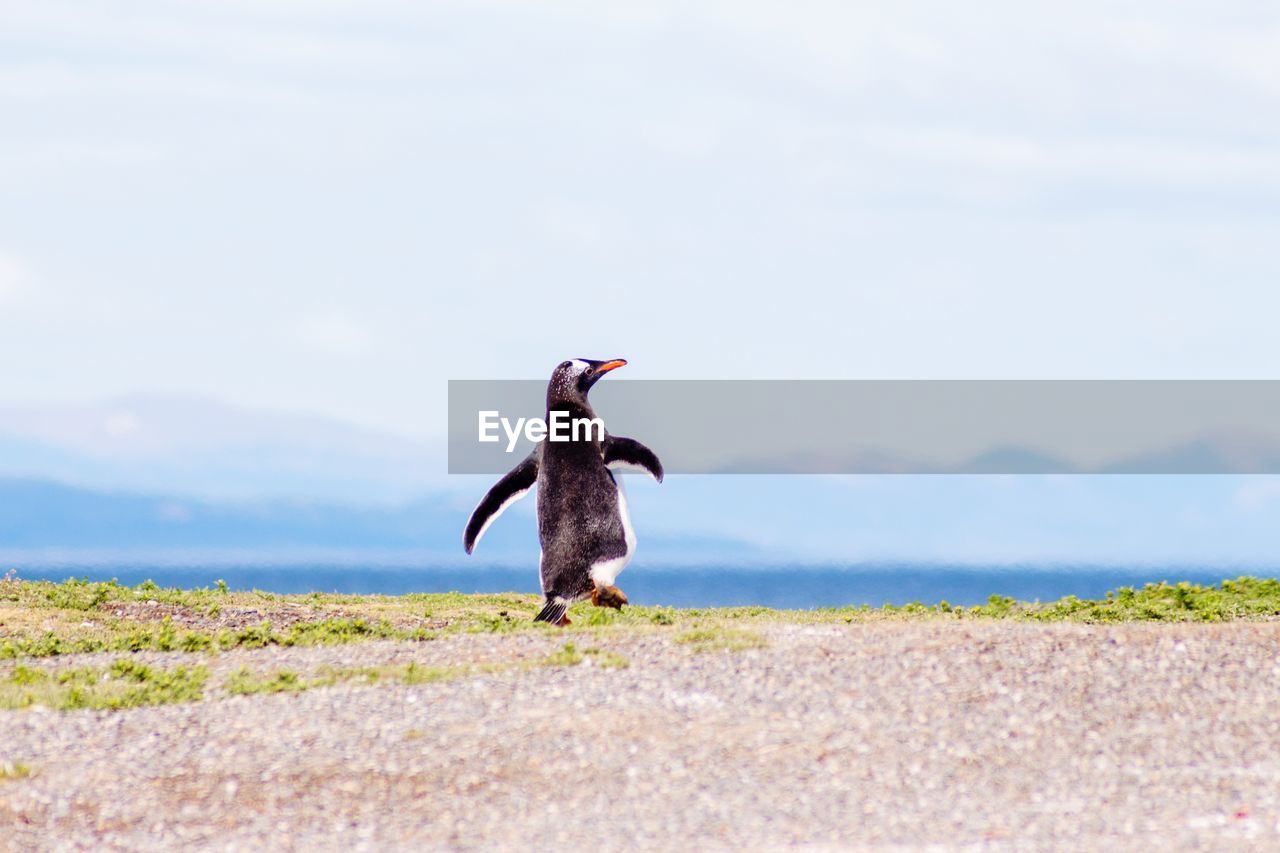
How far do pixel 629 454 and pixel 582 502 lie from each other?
0.85 meters

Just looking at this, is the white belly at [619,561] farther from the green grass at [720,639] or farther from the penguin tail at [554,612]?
the green grass at [720,639]

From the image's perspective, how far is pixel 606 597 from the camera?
59.0 feet

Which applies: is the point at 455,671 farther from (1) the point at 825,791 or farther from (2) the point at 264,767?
(1) the point at 825,791

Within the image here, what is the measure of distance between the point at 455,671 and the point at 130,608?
9.22 m

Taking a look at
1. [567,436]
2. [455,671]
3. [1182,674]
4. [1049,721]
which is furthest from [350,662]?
[1182,674]

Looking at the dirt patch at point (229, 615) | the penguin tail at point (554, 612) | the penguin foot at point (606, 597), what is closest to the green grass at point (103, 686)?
the dirt patch at point (229, 615)

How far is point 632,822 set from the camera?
30.2 feet

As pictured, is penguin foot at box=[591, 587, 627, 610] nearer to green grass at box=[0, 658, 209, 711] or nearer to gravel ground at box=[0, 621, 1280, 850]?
gravel ground at box=[0, 621, 1280, 850]

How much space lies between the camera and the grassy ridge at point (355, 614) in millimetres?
15781

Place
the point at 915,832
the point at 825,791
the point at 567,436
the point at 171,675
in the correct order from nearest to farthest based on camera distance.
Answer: the point at 915,832
the point at 825,791
the point at 171,675
the point at 567,436

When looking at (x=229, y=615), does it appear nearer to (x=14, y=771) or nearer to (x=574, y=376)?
(x=574, y=376)

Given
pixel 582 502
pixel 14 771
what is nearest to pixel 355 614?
pixel 582 502

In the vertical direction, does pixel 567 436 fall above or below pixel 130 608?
above

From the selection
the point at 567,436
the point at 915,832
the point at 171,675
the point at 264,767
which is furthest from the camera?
the point at 567,436
